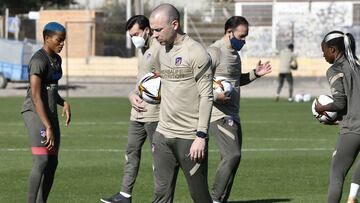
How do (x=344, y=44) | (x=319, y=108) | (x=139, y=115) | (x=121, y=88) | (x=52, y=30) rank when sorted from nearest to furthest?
(x=344, y=44), (x=319, y=108), (x=52, y=30), (x=139, y=115), (x=121, y=88)

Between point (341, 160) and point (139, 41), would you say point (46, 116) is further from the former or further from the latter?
point (341, 160)

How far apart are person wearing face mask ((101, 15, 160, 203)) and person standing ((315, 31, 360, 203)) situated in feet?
7.07

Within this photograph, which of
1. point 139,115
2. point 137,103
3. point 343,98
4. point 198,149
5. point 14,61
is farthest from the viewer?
point 14,61

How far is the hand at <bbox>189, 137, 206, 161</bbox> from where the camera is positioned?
9.27m

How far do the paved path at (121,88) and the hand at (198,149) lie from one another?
3249 centimetres

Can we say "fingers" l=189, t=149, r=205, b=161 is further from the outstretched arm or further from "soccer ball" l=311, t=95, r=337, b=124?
the outstretched arm

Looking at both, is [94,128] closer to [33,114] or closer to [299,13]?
[33,114]

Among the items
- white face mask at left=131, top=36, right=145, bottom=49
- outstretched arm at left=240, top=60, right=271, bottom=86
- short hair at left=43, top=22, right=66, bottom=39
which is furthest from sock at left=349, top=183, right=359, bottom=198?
short hair at left=43, top=22, right=66, bottom=39

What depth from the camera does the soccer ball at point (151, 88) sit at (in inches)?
435

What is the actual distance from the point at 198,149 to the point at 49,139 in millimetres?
2422

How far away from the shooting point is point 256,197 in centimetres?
1377

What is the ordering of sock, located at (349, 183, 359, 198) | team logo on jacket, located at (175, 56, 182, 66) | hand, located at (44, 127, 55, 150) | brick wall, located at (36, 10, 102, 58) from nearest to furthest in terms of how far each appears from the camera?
team logo on jacket, located at (175, 56, 182, 66)
hand, located at (44, 127, 55, 150)
sock, located at (349, 183, 359, 198)
brick wall, located at (36, 10, 102, 58)

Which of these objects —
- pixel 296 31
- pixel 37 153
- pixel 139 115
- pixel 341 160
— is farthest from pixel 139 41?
pixel 296 31

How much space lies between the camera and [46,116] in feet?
36.4
